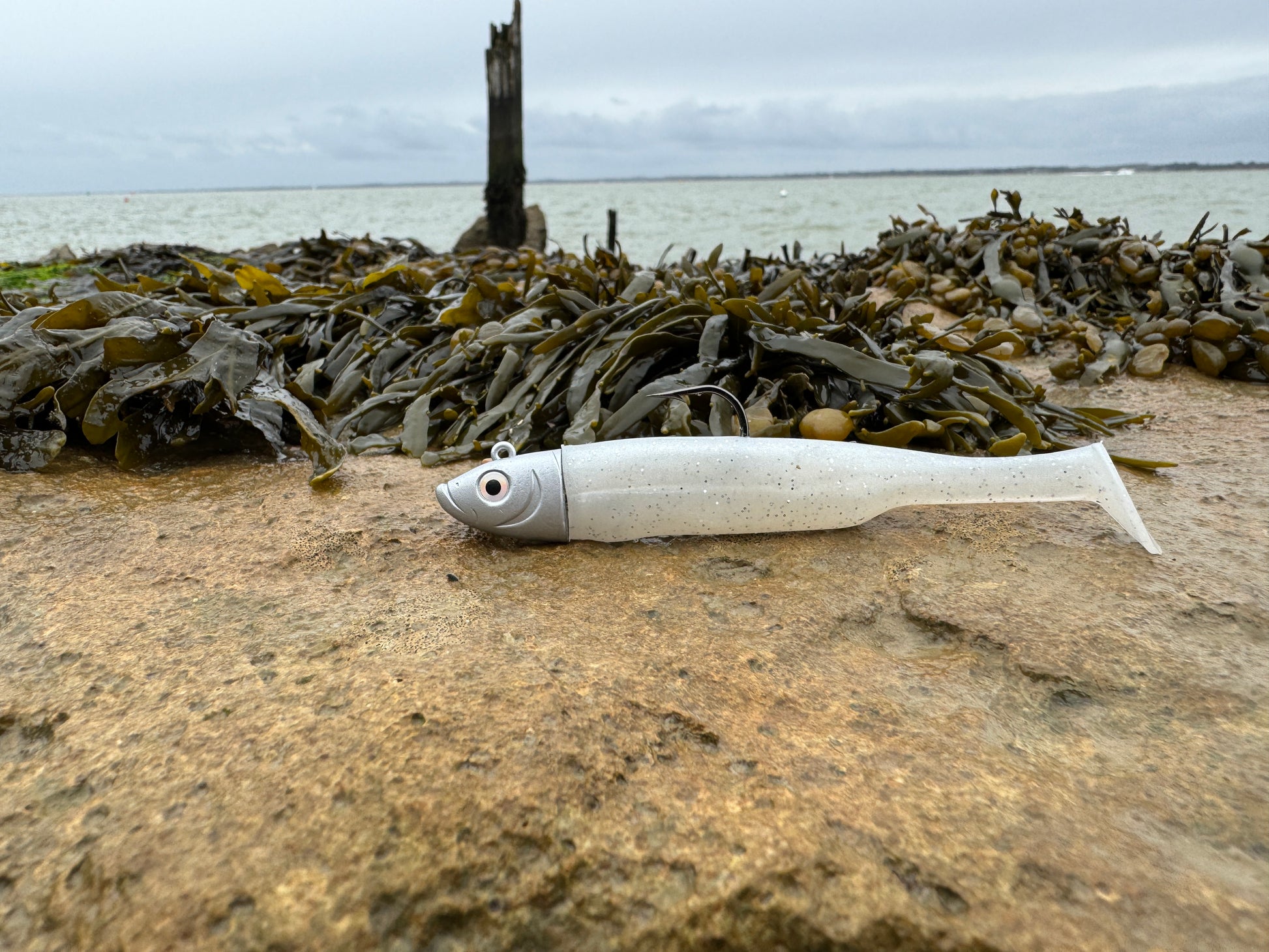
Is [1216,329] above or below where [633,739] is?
above

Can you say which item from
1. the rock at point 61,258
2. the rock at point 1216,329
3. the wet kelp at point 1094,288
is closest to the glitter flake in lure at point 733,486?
the wet kelp at point 1094,288

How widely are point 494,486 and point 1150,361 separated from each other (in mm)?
2862

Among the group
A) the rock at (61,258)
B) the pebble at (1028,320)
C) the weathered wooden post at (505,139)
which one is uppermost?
the weathered wooden post at (505,139)

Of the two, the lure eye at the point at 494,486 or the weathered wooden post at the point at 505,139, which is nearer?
the lure eye at the point at 494,486

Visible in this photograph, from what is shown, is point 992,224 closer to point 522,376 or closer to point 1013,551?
point 522,376

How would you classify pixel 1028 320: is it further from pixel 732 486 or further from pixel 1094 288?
pixel 732 486

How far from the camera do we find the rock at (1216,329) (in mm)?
3225

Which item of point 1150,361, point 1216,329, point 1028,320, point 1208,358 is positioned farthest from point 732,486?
point 1028,320

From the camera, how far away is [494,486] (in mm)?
1640

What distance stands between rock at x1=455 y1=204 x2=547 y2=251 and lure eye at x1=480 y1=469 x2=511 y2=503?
22.0ft

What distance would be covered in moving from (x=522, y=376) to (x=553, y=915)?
84.5 inches

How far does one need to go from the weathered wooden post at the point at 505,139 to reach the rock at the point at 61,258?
3800mm

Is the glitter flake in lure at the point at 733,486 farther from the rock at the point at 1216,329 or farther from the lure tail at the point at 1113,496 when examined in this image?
the rock at the point at 1216,329

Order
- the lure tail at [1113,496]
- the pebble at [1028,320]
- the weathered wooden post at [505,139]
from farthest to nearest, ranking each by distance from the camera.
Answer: the weathered wooden post at [505,139]
the pebble at [1028,320]
the lure tail at [1113,496]
